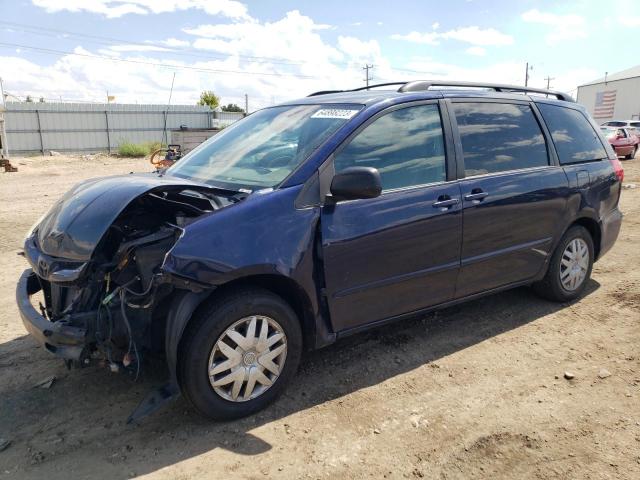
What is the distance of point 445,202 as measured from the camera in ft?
11.9

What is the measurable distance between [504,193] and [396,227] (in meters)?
1.15

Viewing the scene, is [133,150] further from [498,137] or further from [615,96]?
[615,96]

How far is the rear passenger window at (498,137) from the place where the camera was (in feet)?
12.8

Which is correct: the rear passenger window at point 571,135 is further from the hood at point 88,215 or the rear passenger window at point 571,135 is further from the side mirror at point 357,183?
the hood at point 88,215

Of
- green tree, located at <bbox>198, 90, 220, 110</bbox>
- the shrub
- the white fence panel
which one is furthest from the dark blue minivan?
green tree, located at <bbox>198, 90, 220, 110</bbox>

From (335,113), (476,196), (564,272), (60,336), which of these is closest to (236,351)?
(60,336)

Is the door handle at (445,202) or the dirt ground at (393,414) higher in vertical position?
the door handle at (445,202)

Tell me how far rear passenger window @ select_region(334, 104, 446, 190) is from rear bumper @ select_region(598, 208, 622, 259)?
2.27 metres

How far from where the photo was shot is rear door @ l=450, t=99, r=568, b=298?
385 cm

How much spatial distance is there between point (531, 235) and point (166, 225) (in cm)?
292

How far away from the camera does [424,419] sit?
306cm

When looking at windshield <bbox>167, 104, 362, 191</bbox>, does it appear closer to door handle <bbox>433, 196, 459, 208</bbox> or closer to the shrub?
door handle <bbox>433, 196, 459, 208</bbox>

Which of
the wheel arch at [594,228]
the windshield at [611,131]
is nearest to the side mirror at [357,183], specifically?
the wheel arch at [594,228]

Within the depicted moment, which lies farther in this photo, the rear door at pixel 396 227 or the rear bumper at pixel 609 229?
the rear bumper at pixel 609 229
